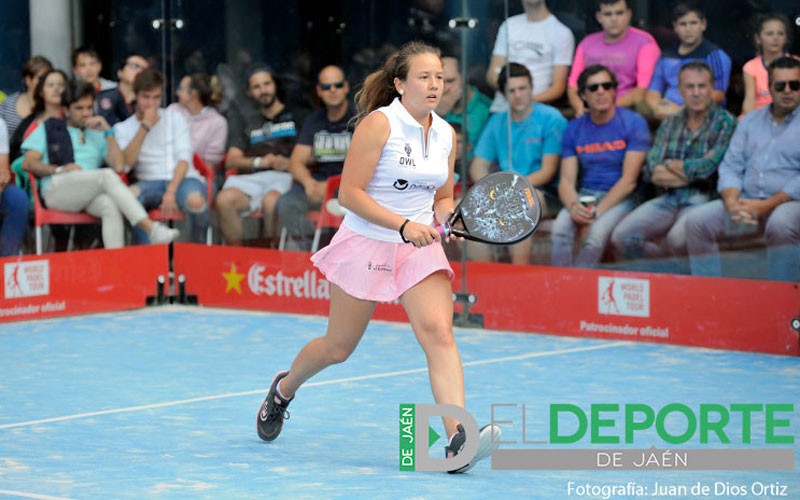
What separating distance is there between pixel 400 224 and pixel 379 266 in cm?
31

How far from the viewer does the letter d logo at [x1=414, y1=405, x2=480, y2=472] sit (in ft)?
20.5

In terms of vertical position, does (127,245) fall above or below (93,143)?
below

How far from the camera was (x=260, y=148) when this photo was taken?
472 inches

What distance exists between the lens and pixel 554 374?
9.11 meters

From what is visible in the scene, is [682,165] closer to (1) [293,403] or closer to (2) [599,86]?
(2) [599,86]

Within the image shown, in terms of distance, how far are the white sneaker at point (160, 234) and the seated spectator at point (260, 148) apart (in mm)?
604

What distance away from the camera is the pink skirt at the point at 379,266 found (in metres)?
6.54

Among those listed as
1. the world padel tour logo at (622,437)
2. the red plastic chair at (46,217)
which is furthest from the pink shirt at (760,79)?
the red plastic chair at (46,217)

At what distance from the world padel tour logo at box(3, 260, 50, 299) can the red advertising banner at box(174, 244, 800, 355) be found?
137 centimetres

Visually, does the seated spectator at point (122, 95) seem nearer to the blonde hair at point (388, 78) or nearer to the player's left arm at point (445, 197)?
the blonde hair at point (388, 78)

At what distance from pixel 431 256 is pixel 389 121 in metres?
0.63

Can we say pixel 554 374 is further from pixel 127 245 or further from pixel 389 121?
pixel 127 245

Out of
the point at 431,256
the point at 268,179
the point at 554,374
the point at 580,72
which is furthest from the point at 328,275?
the point at 268,179

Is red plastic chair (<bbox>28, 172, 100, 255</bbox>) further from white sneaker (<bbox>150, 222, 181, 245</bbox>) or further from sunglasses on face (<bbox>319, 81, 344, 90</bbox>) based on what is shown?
sunglasses on face (<bbox>319, 81, 344, 90</bbox>)
